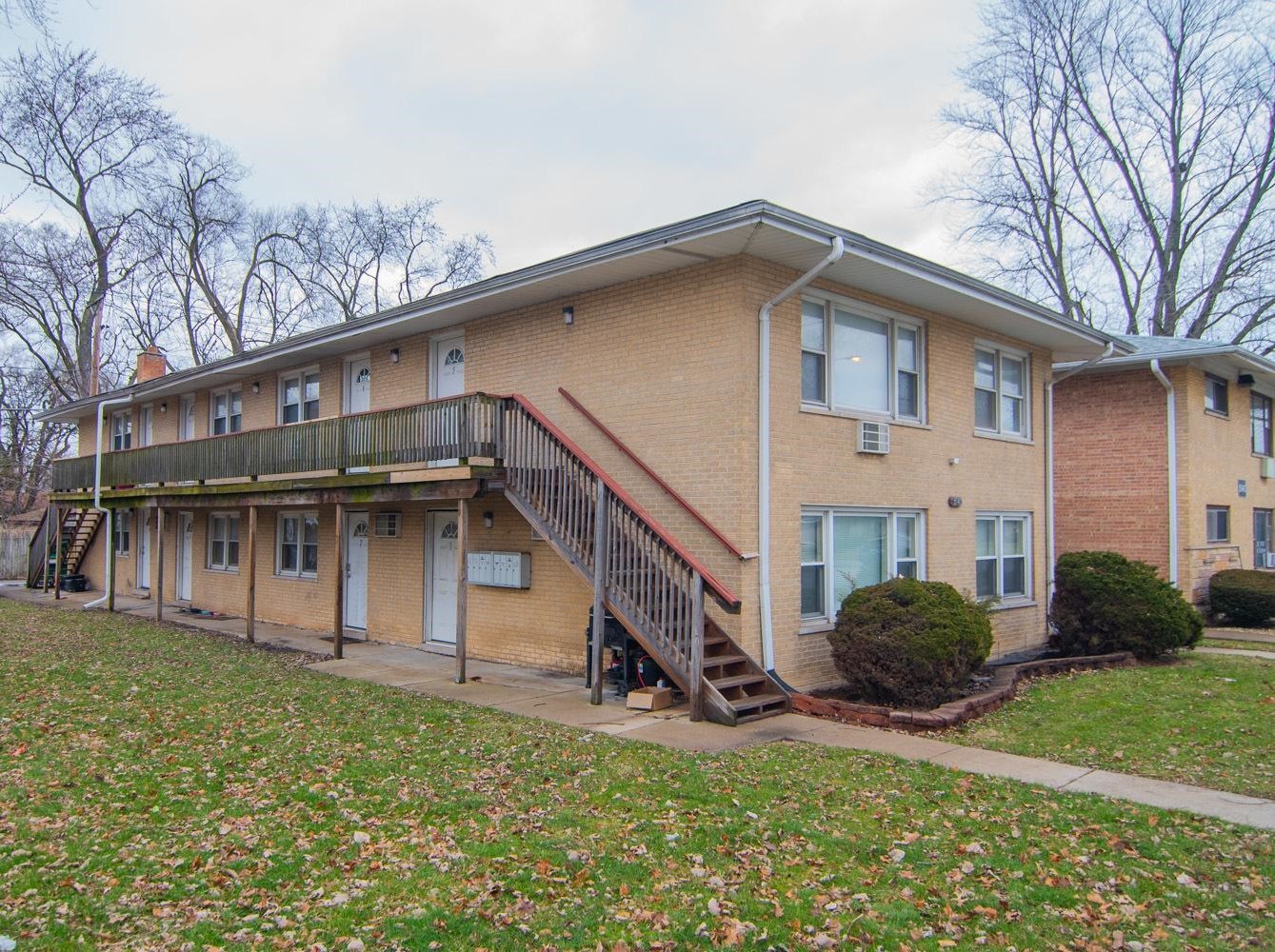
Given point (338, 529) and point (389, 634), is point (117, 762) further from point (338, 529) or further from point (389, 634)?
point (389, 634)

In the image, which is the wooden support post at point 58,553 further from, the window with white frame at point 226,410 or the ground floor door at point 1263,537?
the ground floor door at point 1263,537

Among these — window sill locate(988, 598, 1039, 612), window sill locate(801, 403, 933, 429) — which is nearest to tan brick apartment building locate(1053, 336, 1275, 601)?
window sill locate(988, 598, 1039, 612)

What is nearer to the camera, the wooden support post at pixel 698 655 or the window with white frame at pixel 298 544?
the wooden support post at pixel 698 655

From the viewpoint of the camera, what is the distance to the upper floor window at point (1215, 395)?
58.2ft

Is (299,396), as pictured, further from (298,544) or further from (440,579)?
(440,579)

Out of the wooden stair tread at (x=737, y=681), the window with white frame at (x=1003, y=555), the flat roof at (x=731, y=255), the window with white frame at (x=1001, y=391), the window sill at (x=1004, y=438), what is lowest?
the wooden stair tread at (x=737, y=681)

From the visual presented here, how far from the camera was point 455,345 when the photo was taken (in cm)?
1425

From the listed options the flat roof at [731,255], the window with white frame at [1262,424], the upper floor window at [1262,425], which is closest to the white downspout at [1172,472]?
the flat roof at [731,255]

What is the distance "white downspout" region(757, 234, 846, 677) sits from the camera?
1007 centimetres

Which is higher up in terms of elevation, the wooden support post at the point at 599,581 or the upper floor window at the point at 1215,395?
the upper floor window at the point at 1215,395

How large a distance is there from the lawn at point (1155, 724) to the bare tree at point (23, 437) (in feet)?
131

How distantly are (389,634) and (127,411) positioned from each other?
1397 cm

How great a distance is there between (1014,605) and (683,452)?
6.74 metres

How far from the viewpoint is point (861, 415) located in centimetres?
1168
